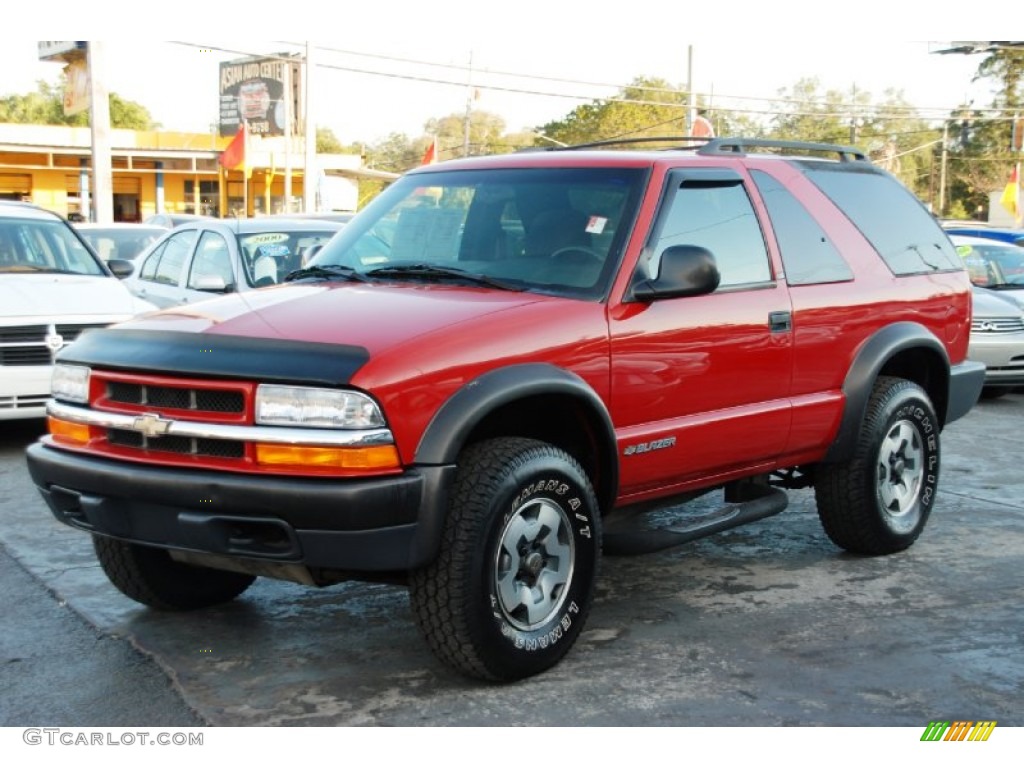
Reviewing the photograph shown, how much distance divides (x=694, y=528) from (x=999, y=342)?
300 inches

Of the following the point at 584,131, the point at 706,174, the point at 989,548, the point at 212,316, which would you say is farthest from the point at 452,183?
the point at 584,131

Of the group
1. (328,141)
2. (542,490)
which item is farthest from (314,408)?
(328,141)

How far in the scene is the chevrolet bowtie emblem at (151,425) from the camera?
4152mm

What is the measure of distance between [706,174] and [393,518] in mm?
2272

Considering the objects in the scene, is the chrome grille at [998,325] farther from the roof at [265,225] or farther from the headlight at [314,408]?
the headlight at [314,408]

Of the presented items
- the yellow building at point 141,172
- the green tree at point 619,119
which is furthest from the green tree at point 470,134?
the yellow building at point 141,172

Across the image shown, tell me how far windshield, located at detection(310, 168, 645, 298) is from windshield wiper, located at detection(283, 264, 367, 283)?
16 mm

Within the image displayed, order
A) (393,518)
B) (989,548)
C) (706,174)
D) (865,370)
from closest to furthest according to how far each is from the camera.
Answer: (393,518)
(706,174)
(865,370)
(989,548)

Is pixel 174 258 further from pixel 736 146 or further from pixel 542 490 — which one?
pixel 542 490

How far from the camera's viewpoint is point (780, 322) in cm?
546

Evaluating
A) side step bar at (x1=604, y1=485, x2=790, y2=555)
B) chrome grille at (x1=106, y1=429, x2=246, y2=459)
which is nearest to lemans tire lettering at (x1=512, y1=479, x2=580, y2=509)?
side step bar at (x1=604, y1=485, x2=790, y2=555)

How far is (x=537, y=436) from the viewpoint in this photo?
481 cm

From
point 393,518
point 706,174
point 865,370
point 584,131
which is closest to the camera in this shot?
point 393,518

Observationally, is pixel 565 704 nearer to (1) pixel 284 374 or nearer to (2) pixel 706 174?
(1) pixel 284 374
